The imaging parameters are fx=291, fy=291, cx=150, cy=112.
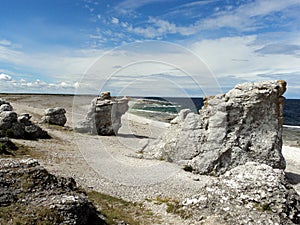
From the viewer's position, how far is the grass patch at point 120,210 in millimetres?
12848

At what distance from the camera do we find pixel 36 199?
10.7 meters

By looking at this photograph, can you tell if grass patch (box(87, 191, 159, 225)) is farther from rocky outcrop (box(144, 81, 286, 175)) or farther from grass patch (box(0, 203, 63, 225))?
rocky outcrop (box(144, 81, 286, 175))

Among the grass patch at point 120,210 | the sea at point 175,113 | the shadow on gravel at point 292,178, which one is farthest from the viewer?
the sea at point 175,113

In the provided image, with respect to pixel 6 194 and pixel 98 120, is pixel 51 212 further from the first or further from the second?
pixel 98 120

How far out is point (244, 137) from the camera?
869 inches

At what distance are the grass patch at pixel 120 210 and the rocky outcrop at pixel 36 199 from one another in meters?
0.84

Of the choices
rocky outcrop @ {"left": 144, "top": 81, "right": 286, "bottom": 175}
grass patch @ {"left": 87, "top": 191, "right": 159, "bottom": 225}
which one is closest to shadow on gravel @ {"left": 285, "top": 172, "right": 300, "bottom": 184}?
rocky outcrop @ {"left": 144, "top": 81, "right": 286, "bottom": 175}

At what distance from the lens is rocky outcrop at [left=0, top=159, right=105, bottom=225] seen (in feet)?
31.8

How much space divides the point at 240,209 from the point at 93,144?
1942cm

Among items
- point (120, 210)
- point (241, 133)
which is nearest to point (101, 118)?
point (241, 133)

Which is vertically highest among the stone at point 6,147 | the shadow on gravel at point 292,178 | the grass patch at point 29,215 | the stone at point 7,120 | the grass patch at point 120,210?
the stone at point 7,120

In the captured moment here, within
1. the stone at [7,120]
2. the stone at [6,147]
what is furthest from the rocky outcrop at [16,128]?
the stone at [6,147]

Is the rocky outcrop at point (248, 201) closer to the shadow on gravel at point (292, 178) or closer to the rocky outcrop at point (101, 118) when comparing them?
the shadow on gravel at point (292, 178)

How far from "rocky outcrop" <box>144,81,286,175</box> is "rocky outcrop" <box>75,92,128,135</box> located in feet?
48.8
